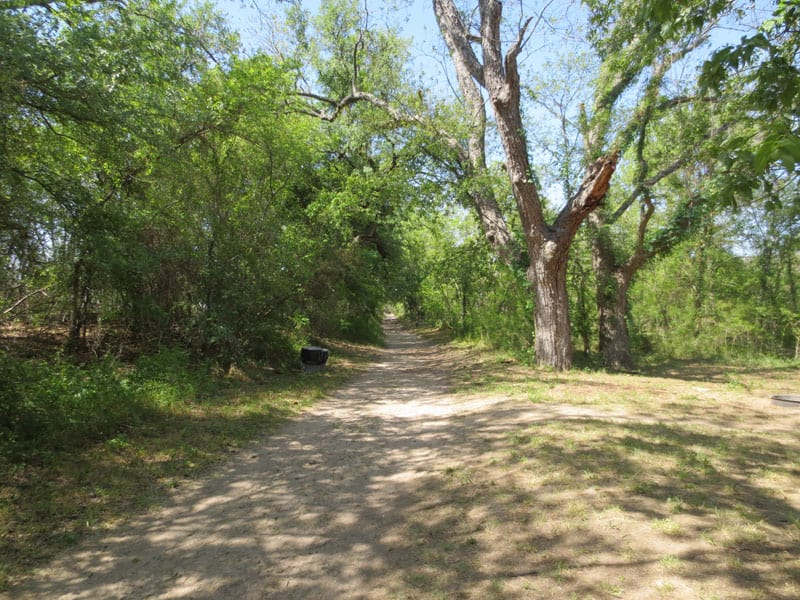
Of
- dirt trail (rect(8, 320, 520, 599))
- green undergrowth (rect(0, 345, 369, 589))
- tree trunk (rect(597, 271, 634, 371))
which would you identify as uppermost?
tree trunk (rect(597, 271, 634, 371))

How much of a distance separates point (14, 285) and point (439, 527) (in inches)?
247

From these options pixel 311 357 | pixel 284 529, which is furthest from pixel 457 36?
pixel 284 529

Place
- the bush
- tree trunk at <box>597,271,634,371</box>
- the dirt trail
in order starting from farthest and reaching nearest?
tree trunk at <box>597,271,634,371</box> < the bush < the dirt trail

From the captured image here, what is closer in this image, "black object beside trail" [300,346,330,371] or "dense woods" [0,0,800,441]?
"dense woods" [0,0,800,441]

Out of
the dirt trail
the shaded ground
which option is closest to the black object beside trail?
the dirt trail

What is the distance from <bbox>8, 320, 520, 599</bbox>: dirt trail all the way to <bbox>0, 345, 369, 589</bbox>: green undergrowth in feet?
1.09

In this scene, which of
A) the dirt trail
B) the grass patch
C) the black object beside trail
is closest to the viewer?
the grass patch

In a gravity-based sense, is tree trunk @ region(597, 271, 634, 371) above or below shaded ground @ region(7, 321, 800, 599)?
above

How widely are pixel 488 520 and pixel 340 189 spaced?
44.3 feet

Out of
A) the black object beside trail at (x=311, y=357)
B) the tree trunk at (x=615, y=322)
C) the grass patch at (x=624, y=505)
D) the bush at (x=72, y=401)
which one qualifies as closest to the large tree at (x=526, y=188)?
the tree trunk at (x=615, y=322)

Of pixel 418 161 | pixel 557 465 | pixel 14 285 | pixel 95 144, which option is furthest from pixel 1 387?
pixel 418 161

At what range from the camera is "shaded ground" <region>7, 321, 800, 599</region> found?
263 cm

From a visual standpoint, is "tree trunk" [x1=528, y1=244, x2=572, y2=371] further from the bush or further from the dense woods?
the bush

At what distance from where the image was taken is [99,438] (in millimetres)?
5172
